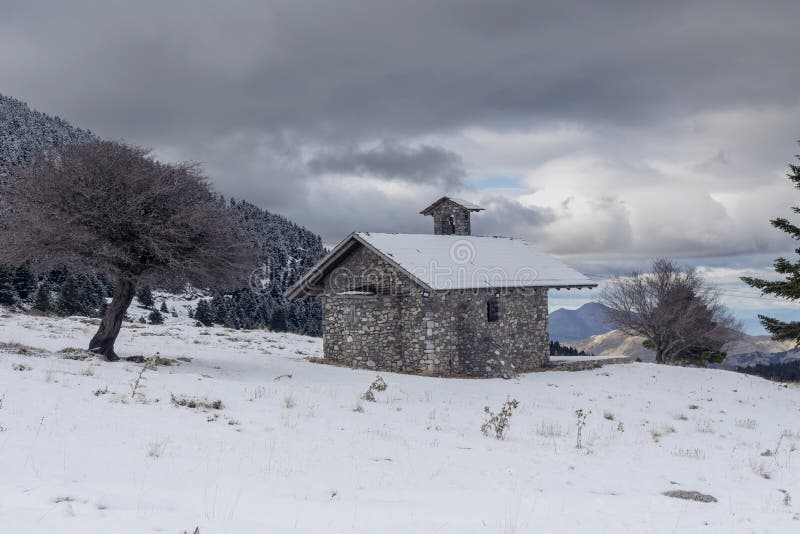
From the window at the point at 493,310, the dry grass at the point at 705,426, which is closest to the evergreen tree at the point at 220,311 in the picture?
the window at the point at 493,310

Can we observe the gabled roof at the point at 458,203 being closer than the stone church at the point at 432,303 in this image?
No

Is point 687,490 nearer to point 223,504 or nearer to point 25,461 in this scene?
point 223,504

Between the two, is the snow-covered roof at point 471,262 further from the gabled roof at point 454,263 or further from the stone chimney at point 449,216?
the stone chimney at point 449,216

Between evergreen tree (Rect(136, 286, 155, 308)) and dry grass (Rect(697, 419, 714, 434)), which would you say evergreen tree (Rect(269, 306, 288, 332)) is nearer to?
evergreen tree (Rect(136, 286, 155, 308))

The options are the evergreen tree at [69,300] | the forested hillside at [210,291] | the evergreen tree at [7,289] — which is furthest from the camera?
the evergreen tree at [69,300]

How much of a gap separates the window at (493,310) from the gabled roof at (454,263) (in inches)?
35.6

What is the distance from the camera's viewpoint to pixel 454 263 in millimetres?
26453

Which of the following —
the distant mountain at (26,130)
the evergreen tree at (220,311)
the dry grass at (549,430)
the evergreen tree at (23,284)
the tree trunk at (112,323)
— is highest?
the distant mountain at (26,130)

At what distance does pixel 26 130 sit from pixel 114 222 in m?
170

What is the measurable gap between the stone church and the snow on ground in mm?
6316

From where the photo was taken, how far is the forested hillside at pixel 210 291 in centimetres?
5291

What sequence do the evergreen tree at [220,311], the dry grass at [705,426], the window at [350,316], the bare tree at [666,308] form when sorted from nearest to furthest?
the dry grass at [705,426]
the window at [350,316]
the bare tree at [666,308]
the evergreen tree at [220,311]

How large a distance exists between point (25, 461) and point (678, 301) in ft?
142

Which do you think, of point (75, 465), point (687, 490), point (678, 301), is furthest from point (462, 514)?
point (678, 301)
